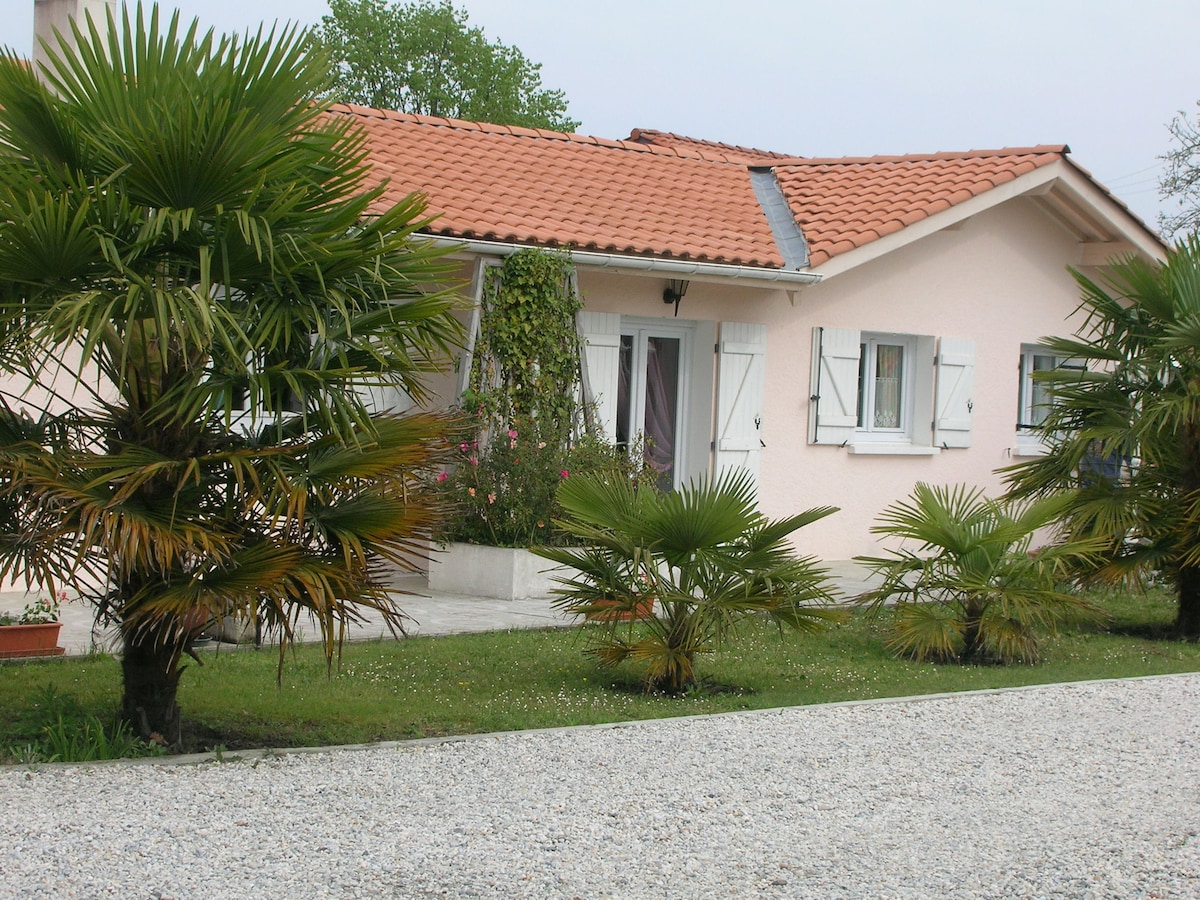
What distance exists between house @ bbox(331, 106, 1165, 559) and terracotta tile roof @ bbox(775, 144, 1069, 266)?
35 millimetres

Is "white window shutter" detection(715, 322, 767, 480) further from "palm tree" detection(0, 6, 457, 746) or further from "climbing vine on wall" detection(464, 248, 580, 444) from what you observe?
"palm tree" detection(0, 6, 457, 746)

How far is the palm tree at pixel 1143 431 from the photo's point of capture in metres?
10.1

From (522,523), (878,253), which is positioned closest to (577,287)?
(522,523)

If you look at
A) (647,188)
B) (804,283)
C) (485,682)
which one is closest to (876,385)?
(804,283)

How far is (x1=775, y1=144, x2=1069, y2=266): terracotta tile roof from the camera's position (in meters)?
13.7

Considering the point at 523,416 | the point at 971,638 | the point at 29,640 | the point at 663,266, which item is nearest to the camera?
the point at 29,640

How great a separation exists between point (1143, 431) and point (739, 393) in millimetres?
4217

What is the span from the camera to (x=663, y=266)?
12242mm

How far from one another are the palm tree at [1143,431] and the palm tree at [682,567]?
11.8ft

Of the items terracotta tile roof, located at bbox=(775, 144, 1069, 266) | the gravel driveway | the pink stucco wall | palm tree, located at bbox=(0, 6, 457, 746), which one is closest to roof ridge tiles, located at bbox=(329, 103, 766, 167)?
terracotta tile roof, located at bbox=(775, 144, 1069, 266)

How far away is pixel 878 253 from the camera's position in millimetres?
13727

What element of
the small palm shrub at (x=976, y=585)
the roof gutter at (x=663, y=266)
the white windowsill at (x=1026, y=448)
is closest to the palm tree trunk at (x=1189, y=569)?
the small palm shrub at (x=976, y=585)

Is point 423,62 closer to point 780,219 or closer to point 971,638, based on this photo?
point 780,219

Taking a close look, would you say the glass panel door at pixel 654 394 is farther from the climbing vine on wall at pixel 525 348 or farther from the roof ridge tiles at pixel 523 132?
the roof ridge tiles at pixel 523 132
